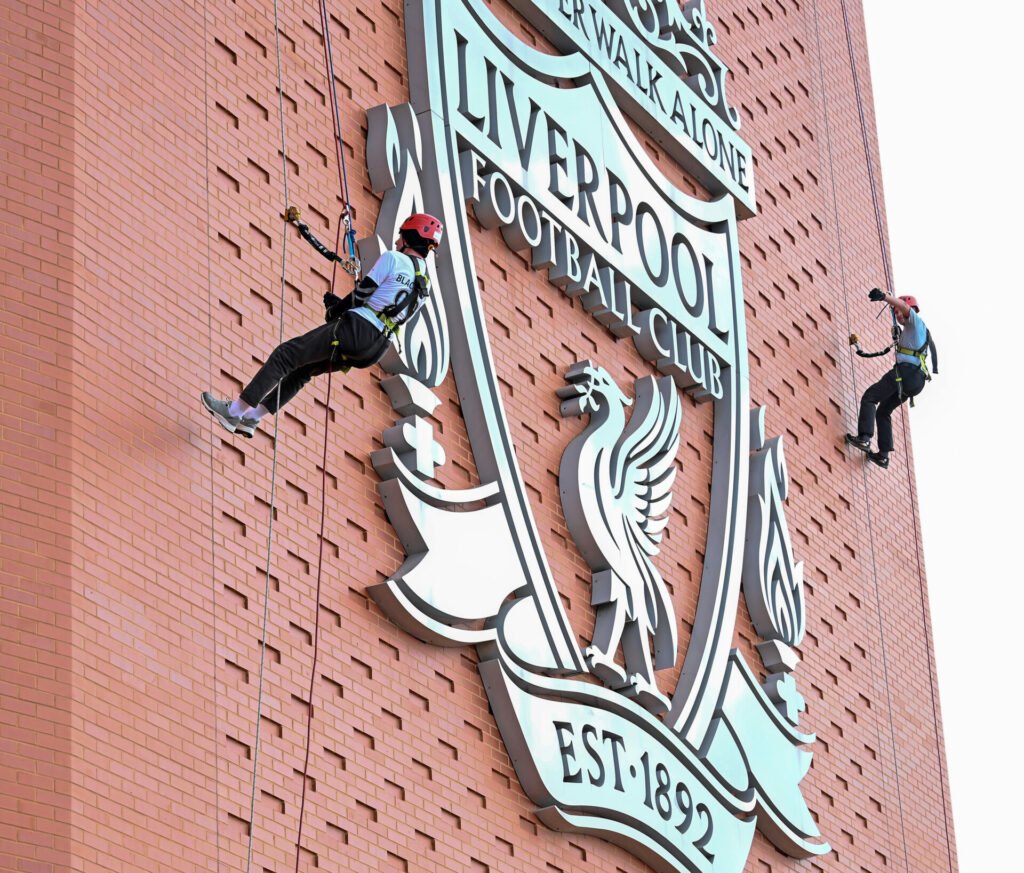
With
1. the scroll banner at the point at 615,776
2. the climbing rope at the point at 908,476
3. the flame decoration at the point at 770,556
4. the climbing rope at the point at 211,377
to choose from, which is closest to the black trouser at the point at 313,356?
the climbing rope at the point at 211,377

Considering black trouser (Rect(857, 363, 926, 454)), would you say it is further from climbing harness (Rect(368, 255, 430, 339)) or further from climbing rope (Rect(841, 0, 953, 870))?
climbing harness (Rect(368, 255, 430, 339))

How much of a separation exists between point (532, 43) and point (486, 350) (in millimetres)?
3638

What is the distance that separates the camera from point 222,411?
1473 cm

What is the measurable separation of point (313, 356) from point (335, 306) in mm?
361

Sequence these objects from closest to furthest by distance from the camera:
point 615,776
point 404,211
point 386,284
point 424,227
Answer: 1. point 386,284
2. point 424,227
3. point 404,211
4. point 615,776

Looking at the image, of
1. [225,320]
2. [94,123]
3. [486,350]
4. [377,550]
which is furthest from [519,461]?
[94,123]

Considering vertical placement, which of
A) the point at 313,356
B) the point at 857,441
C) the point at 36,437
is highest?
the point at 857,441

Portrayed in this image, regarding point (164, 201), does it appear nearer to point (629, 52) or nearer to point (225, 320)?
point (225, 320)

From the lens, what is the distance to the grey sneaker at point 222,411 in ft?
48.2

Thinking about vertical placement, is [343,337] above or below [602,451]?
below

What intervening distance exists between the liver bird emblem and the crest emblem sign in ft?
0.08

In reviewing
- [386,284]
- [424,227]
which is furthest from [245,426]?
[424,227]

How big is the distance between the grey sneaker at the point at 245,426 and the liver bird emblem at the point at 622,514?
4.18 meters

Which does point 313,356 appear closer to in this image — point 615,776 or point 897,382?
point 615,776
